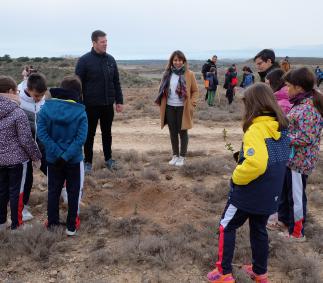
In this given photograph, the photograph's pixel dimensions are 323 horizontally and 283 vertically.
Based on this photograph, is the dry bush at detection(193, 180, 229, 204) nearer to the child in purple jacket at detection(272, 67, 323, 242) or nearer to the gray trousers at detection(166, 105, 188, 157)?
the gray trousers at detection(166, 105, 188, 157)

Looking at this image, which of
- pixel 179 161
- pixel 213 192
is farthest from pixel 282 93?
pixel 179 161

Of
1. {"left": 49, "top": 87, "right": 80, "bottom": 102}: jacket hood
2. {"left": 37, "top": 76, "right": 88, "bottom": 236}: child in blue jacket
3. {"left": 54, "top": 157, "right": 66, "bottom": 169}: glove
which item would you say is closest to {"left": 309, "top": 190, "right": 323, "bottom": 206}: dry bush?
{"left": 37, "top": 76, "right": 88, "bottom": 236}: child in blue jacket

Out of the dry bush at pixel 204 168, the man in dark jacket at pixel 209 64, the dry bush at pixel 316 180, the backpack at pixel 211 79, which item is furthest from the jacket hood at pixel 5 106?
the man in dark jacket at pixel 209 64

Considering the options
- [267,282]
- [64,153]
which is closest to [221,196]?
[267,282]

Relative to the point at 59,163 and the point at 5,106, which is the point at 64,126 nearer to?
the point at 59,163

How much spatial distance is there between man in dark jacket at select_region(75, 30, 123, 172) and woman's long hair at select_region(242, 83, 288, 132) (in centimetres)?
332

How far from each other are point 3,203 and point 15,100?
1.11 metres

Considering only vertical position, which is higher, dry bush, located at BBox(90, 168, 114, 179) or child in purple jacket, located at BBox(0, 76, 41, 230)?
child in purple jacket, located at BBox(0, 76, 41, 230)

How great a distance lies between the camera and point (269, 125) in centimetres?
311

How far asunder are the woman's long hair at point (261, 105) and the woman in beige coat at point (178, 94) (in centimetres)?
342

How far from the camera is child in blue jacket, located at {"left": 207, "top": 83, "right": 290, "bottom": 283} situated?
10.1ft

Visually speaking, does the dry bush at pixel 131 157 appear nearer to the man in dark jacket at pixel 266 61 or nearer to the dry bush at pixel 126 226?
the dry bush at pixel 126 226

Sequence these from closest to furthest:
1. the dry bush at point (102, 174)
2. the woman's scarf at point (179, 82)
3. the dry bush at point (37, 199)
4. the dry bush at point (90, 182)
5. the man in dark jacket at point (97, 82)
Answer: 1. the dry bush at point (37, 199)
2. the dry bush at point (90, 182)
3. the man in dark jacket at point (97, 82)
4. the dry bush at point (102, 174)
5. the woman's scarf at point (179, 82)

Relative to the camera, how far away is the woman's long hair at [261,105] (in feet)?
10.2
